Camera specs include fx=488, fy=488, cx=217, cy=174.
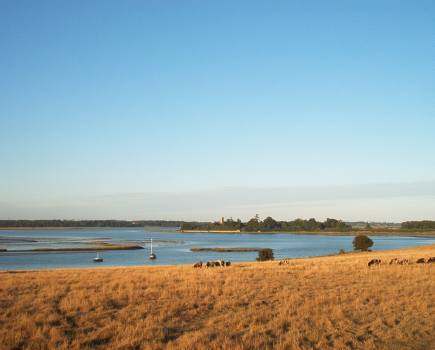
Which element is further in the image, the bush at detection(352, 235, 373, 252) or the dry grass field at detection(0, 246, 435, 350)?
the bush at detection(352, 235, 373, 252)

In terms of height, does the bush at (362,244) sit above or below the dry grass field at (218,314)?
below

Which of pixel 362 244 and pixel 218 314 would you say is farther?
pixel 362 244

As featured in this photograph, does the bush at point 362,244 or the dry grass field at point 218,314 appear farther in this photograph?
the bush at point 362,244

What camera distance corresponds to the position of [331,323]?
12.9m

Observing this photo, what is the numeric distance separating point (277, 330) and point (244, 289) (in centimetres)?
676

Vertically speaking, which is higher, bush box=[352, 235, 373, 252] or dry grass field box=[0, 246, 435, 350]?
dry grass field box=[0, 246, 435, 350]

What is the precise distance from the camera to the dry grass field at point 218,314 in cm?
1094

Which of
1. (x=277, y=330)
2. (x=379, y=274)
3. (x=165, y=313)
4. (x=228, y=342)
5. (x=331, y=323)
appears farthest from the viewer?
(x=379, y=274)

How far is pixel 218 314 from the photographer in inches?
555

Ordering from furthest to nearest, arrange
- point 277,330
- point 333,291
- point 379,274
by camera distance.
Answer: point 379,274 < point 333,291 < point 277,330

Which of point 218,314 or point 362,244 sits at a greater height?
point 218,314

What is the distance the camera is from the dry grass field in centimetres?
1094

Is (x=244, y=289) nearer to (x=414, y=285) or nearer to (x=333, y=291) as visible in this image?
(x=333, y=291)

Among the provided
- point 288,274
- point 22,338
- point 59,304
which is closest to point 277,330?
point 22,338
